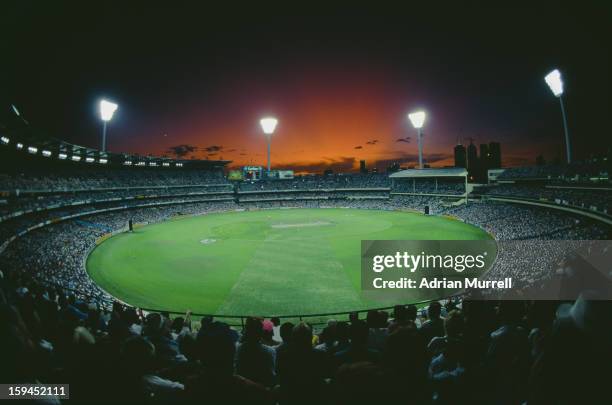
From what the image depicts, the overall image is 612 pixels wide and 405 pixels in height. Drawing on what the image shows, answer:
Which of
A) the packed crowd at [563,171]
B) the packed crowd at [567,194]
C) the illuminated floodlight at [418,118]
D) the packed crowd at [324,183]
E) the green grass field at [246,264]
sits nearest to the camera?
the green grass field at [246,264]

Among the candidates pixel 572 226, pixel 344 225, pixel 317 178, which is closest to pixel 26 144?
pixel 344 225

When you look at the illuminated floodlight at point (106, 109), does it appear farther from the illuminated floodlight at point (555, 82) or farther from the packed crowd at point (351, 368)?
the illuminated floodlight at point (555, 82)

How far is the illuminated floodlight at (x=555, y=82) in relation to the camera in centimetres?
4544

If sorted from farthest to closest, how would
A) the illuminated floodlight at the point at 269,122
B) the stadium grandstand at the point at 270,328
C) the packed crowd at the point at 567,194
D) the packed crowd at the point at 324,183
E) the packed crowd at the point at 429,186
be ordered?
the packed crowd at the point at 324,183, the illuminated floodlight at the point at 269,122, the packed crowd at the point at 429,186, the packed crowd at the point at 567,194, the stadium grandstand at the point at 270,328

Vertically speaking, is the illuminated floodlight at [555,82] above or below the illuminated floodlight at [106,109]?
above

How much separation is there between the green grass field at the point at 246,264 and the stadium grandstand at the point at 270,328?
165 cm

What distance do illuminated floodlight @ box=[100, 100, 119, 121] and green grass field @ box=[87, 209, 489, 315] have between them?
1804 centimetres

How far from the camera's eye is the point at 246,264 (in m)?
28.3

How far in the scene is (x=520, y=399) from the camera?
11.5 feet

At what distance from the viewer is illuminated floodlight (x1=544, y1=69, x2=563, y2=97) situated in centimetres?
4544

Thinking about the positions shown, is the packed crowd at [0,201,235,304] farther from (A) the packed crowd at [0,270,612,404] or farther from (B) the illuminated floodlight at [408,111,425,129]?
(B) the illuminated floodlight at [408,111,425,129]

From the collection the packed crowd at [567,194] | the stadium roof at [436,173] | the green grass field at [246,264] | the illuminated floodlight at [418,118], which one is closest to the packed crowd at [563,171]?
the packed crowd at [567,194]

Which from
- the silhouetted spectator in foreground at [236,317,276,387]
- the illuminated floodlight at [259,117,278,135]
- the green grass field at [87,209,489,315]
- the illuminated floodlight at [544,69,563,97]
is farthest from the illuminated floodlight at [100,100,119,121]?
the illuminated floodlight at [544,69,563,97]

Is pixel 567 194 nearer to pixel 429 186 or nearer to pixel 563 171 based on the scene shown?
pixel 563 171
